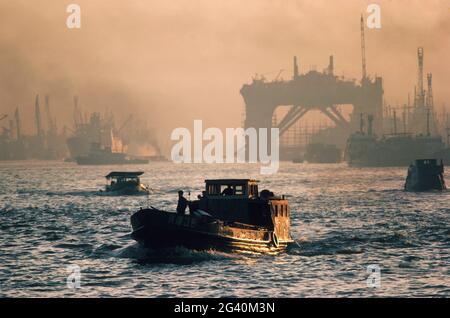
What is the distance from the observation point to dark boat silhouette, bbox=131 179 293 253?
47938 millimetres

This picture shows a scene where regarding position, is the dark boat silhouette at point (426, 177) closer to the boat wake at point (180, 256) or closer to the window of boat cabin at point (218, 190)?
the window of boat cabin at point (218, 190)

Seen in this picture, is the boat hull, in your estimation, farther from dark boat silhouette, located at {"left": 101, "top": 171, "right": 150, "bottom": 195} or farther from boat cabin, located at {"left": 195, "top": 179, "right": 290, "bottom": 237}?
dark boat silhouette, located at {"left": 101, "top": 171, "right": 150, "bottom": 195}

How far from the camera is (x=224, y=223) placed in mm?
48312

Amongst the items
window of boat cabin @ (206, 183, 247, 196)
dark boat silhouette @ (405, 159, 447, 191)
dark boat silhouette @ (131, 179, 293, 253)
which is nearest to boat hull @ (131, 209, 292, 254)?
dark boat silhouette @ (131, 179, 293, 253)

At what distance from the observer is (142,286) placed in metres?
42.3

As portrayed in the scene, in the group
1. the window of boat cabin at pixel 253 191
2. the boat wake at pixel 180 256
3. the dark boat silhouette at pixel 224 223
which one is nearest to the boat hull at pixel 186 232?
the dark boat silhouette at pixel 224 223

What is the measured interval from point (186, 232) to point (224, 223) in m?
2.04

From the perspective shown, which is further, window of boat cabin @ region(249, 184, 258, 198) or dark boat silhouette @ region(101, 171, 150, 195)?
dark boat silhouette @ region(101, 171, 150, 195)

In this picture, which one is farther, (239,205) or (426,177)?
(426,177)

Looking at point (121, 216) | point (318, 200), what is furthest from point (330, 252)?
point (318, 200)

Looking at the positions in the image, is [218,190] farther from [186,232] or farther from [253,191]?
[186,232]

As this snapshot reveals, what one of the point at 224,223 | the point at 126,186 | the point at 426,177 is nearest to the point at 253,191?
the point at 224,223

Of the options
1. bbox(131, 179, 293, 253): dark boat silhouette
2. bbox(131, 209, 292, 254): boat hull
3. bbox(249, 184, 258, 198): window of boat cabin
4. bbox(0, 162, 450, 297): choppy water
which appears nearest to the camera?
bbox(0, 162, 450, 297): choppy water
